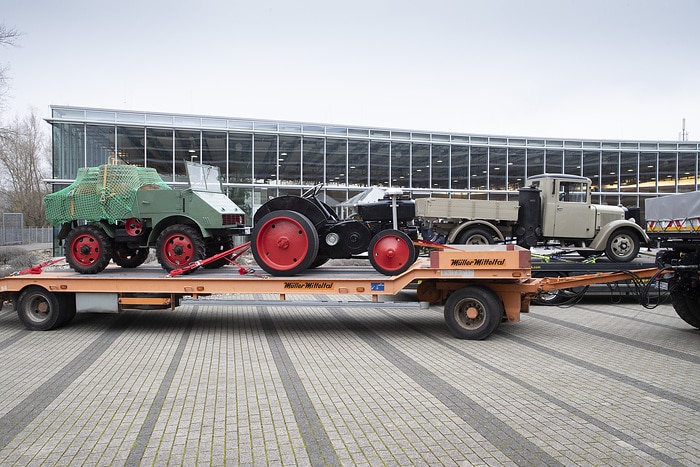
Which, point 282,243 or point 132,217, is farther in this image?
point 132,217

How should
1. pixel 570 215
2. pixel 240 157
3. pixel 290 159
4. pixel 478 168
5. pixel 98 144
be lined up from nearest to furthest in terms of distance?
pixel 570 215
pixel 98 144
pixel 240 157
pixel 290 159
pixel 478 168

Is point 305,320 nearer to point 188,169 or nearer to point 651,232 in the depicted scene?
point 188,169

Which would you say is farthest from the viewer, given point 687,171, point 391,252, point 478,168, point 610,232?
point 687,171

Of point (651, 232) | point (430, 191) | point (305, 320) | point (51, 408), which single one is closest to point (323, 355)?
point (305, 320)

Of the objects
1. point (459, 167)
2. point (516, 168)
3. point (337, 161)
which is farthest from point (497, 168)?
point (337, 161)

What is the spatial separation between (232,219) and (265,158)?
14749mm

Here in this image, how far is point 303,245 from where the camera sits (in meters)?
8.17

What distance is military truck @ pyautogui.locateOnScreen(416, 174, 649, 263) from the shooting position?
11.7m

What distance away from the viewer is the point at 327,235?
28.0 ft

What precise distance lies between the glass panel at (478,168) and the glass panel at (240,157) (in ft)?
35.3

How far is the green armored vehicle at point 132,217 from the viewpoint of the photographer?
28.2 ft

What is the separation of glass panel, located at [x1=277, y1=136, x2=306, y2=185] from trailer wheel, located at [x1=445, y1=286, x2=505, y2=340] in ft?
54.0

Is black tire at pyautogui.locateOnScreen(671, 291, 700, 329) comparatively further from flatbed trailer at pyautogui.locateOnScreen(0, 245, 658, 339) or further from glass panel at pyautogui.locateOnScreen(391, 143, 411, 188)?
glass panel at pyautogui.locateOnScreen(391, 143, 411, 188)

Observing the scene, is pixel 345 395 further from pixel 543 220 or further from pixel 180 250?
pixel 543 220
